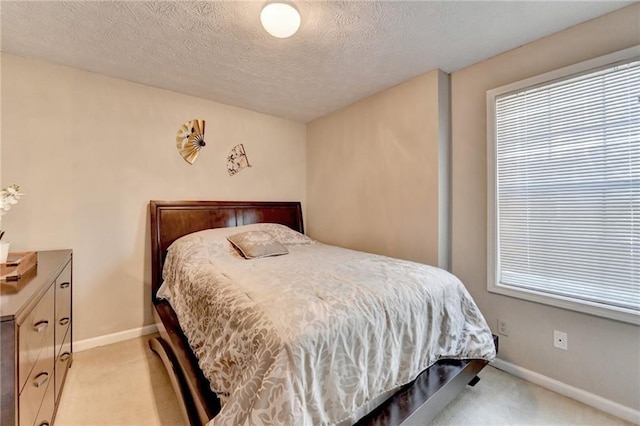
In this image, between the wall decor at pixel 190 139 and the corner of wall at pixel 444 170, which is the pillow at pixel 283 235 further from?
the corner of wall at pixel 444 170

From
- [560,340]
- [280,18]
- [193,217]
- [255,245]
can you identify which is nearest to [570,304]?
[560,340]

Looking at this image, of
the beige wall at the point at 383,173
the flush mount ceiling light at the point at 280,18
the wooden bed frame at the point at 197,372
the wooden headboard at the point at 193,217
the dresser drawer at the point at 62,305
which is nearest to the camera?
the wooden bed frame at the point at 197,372

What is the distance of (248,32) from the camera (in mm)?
1865

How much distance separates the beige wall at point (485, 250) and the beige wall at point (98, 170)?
246 centimetres

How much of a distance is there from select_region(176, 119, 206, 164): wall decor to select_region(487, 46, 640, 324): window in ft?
8.93

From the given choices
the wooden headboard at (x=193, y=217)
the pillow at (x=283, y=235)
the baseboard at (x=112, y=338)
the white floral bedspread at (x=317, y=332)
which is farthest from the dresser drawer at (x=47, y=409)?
the pillow at (x=283, y=235)

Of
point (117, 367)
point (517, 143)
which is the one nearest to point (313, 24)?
point (517, 143)

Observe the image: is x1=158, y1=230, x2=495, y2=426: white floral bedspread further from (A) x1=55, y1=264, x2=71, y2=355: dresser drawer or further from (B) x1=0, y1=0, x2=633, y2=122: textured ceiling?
(B) x1=0, y1=0, x2=633, y2=122: textured ceiling

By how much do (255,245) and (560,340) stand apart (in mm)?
2304

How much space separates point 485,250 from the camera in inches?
89.1

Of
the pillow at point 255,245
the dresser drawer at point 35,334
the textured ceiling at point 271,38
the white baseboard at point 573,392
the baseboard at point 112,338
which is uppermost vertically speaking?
the textured ceiling at point 271,38

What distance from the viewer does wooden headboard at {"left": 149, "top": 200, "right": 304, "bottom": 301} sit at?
8.76 ft

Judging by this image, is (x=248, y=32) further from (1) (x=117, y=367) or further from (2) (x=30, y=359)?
(1) (x=117, y=367)

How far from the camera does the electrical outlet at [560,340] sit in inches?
73.2
